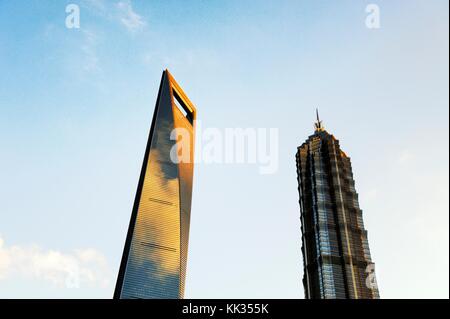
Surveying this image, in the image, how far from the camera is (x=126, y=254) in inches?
5325

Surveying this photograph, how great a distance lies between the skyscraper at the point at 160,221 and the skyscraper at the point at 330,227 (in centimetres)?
4659

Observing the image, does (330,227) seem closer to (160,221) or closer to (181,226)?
(181,226)

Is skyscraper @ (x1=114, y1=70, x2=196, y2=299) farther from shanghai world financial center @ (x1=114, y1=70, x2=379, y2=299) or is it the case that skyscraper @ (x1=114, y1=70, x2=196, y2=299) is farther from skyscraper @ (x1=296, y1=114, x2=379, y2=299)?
skyscraper @ (x1=296, y1=114, x2=379, y2=299)

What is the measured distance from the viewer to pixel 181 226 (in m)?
149

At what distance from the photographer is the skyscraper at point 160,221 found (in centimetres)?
13525

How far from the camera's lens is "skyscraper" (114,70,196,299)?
13525cm

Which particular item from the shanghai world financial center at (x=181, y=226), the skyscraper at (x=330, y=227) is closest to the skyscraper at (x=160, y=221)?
the shanghai world financial center at (x=181, y=226)

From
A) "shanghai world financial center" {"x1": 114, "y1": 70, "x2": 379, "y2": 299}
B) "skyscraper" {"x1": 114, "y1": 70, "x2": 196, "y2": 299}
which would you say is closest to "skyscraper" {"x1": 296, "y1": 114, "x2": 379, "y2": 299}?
"shanghai world financial center" {"x1": 114, "y1": 70, "x2": 379, "y2": 299}

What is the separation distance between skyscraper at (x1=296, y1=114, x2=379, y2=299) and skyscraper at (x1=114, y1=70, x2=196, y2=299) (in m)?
46.6

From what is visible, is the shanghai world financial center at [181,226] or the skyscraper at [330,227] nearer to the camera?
the shanghai world financial center at [181,226]

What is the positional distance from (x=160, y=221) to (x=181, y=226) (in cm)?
909

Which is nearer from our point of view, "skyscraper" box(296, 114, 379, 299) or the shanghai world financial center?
the shanghai world financial center

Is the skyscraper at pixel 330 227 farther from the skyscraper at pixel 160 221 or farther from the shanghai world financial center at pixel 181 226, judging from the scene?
the skyscraper at pixel 160 221
